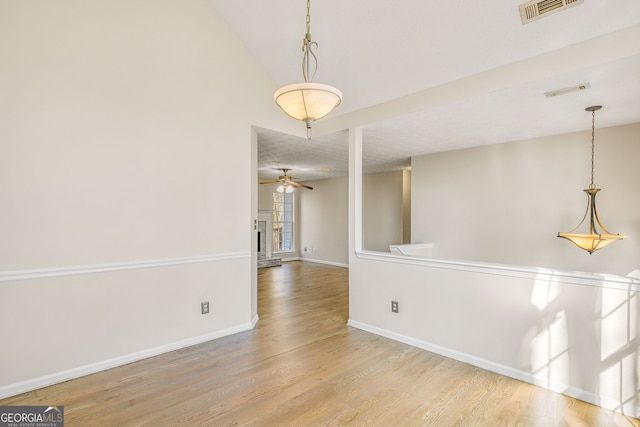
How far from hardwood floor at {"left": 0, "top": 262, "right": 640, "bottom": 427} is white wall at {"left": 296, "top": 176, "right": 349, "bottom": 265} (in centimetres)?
512

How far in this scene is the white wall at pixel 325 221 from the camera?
8383 millimetres

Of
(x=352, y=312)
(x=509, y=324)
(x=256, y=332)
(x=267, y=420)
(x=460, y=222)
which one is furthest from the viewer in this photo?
(x=460, y=222)

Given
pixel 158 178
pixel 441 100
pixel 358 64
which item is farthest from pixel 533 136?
Result: pixel 158 178

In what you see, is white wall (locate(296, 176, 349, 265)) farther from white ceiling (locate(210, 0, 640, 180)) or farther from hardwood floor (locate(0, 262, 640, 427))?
hardwood floor (locate(0, 262, 640, 427))

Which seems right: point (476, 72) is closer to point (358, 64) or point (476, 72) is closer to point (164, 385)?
point (358, 64)

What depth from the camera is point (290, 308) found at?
4457mm

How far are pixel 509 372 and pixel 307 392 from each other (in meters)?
1.75

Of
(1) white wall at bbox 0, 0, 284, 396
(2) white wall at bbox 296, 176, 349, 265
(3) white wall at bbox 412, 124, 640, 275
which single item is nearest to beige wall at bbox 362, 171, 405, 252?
(2) white wall at bbox 296, 176, 349, 265

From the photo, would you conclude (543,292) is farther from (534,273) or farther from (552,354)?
(552,354)

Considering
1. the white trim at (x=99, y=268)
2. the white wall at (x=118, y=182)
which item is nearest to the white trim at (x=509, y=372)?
the white wall at (x=118, y=182)

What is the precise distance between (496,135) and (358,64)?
7.56 ft

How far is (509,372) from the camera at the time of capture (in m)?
2.58

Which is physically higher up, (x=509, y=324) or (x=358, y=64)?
(x=358, y=64)

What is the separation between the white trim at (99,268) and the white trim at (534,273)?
2016 millimetres
